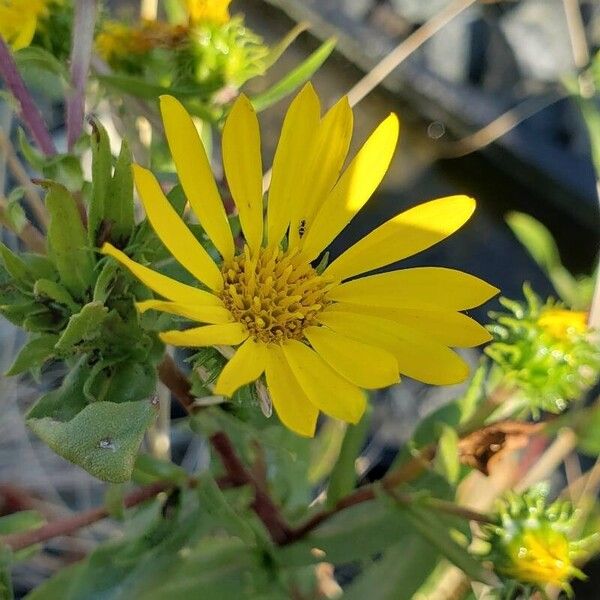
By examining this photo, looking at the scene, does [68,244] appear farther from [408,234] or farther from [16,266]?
[408,234]

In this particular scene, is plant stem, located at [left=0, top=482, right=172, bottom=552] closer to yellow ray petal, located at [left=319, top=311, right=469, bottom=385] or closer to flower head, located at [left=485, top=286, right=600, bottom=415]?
yellow ray petal, located at [left=319, top=311, right=469, bottom=385]

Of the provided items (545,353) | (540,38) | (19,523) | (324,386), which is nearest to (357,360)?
(324,386)

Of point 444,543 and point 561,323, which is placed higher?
point 561,323

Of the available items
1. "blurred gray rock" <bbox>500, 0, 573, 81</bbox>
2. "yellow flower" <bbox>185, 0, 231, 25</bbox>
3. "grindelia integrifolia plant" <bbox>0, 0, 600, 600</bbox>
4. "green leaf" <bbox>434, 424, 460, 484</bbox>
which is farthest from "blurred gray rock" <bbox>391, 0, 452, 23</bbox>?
"green leaf" <bbox>434, 424, 460, 484</bbox>

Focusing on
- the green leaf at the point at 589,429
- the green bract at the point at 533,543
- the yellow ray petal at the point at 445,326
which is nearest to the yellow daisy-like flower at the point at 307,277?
the yellow ray petal at the point at 445,326

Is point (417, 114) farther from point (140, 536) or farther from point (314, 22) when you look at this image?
point (140, 536)

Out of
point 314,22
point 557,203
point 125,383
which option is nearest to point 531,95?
point 557,203
